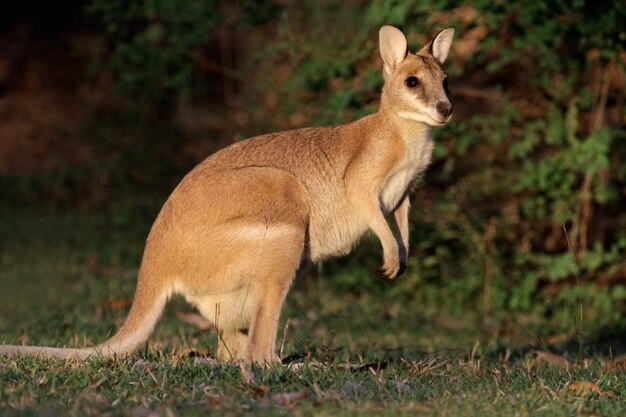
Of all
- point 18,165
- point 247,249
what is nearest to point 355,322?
point 247,249

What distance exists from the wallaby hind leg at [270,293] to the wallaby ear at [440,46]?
5.21ft

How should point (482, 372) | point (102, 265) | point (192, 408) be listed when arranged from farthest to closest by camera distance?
1. point (102, 265)
2. point (482, 372)
3. point (192, 408)

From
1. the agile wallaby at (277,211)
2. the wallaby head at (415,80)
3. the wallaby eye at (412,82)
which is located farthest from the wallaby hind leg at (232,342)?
the wallaby eye at (412,82)

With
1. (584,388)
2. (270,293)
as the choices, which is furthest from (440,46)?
(584,388)

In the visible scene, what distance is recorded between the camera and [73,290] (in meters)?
8.80

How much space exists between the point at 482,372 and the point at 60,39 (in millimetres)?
12021

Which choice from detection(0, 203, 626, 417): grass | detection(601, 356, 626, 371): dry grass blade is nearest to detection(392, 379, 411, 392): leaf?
detection(0, 203, 626, 417): grass

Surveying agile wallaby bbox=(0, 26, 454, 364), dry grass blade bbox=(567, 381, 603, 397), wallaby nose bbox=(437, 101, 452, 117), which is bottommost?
dry grass blade bbox=(567, 381, 603, 397)

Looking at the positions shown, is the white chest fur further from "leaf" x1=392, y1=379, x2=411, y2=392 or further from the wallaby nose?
"leaf" x1=392, y1=379, x2=411, y2=392

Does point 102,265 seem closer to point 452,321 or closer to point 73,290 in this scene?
point 73,290

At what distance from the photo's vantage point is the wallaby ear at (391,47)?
5.98m

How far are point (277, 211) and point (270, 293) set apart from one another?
44cm

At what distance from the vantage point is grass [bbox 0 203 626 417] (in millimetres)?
4113

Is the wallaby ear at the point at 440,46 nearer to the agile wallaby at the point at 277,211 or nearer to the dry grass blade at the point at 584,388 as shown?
the agile wallaby at the point at 277,211
